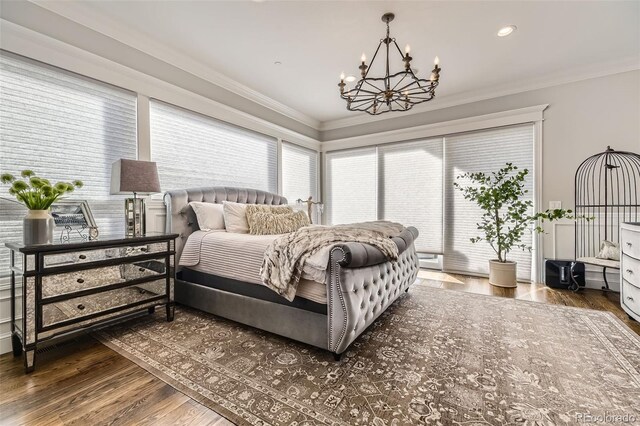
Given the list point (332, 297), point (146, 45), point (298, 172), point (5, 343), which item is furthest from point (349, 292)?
point (298, 172)

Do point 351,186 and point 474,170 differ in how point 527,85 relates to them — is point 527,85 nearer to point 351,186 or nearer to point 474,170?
point 474,170

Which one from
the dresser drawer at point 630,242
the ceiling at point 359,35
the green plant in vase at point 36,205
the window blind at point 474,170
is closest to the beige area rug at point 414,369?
the dresser drawer at point 630,242

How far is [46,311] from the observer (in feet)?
6.22

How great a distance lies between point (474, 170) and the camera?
4.50 metres

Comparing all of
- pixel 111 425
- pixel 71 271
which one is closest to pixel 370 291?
pixel 111 425

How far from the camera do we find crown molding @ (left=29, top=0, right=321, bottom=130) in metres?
2.47

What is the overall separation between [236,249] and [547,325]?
2919 millimetres

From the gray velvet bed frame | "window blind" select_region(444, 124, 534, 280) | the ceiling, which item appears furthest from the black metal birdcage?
the gray velvet bed frame

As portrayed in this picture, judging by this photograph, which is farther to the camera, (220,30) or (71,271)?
(220,30)

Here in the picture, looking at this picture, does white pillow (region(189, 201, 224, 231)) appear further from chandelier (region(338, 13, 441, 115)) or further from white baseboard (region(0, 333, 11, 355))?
chandelier (region(338, 13, 441, 115))

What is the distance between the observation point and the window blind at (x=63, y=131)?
2.20 meters

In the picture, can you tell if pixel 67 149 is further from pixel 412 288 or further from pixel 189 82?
pixel 412 288

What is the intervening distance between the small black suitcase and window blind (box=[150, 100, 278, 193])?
4.31 meters

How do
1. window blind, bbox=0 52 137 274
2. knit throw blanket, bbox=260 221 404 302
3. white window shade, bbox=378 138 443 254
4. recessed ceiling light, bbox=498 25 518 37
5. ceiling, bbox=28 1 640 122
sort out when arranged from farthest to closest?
white window shade, bbox=378 138 443 254, recessed ceiling light, bbox=498 25 518 37, ceiling, bbox=28 1 640 122, window blind, bbox=0 52 137 274, knit throw blanket, bbox=260 221 404 302
